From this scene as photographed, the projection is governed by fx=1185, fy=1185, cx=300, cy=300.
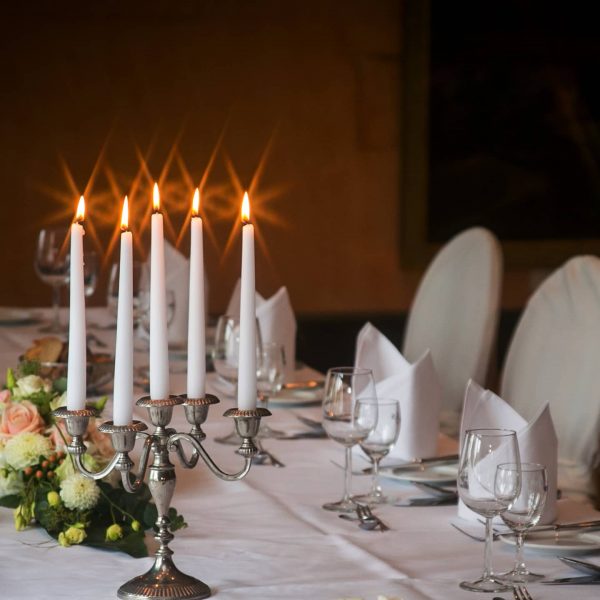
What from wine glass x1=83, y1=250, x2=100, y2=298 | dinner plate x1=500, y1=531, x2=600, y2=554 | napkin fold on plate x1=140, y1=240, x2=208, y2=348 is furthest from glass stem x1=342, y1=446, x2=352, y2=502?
wine glass x1=83, y1=250, x2=100, y2=298

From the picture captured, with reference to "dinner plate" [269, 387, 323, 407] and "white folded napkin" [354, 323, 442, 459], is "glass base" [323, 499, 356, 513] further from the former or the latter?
"dinner plate" [269, 387, 323, 407]

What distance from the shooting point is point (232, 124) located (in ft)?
19.0

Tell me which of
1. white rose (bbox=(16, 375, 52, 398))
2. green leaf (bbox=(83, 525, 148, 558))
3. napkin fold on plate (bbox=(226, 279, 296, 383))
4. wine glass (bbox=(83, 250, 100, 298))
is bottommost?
green leaf (bbox=(83, 525, 148, 558))

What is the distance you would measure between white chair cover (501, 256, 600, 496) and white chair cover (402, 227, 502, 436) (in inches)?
12.1

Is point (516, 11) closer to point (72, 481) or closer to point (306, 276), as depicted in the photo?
point (306, 276)

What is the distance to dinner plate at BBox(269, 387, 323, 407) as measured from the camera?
262cm

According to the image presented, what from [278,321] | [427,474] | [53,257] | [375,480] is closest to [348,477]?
[375,480]

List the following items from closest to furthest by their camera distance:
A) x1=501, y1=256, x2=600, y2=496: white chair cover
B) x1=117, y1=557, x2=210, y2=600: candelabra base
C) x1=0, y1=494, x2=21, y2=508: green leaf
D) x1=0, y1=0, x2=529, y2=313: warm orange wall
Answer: x1=117, y1=557, x2=210, y2=600: candelabra base → x1=0, y1=494, x2=21, y2=508: green leaf → x1=501, y1=256, x2=600, y2=496: white chair cover → x1=0, y1=0, x2=529, y2=313: warm orange wall

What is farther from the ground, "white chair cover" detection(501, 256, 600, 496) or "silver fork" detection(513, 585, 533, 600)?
"white chair cover" detection(501, 256, 600, 496)

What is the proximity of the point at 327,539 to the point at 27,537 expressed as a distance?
0.41 meters

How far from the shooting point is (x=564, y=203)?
6.31 metres

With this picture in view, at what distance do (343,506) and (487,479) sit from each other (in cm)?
41

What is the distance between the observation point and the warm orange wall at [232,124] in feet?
18.2

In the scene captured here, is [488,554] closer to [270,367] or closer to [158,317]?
[158,317]
